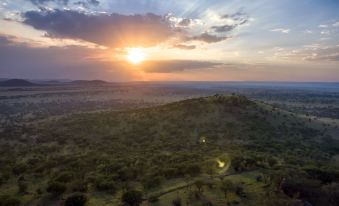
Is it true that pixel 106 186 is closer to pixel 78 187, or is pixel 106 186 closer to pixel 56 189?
pixel 78 187

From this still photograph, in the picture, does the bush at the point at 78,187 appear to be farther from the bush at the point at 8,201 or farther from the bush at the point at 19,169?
the bush at the point at 19,169

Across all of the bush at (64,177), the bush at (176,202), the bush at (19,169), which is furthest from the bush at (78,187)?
the bush at (19,169)

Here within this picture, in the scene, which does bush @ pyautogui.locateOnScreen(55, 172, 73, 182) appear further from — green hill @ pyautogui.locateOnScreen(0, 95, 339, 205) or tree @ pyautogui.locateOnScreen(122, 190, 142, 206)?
tree @ pyautogui.locateOnScreen(122, 190, 142, 206)

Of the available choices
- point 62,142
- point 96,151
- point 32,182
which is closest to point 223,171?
point 32,182

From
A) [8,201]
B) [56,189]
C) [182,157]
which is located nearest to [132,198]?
[56,189]

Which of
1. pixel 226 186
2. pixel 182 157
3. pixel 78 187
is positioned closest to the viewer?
pixel 226 186

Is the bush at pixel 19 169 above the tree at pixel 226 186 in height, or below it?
below

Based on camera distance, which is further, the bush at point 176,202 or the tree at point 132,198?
the tree at point 132,198
